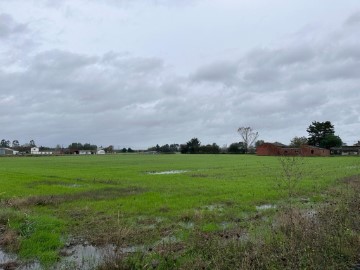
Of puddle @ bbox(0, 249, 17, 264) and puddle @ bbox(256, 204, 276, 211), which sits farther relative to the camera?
puddle @ bbox(256, 204, 276, 211)

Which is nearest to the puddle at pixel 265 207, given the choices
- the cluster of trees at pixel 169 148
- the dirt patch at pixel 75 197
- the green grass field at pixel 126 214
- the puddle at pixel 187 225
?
the green grass field at pixel 126 214

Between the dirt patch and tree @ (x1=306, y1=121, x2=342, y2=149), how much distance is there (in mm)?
126137

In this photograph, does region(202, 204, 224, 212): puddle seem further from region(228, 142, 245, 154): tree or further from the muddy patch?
region(228, 142, 245, 154): tree

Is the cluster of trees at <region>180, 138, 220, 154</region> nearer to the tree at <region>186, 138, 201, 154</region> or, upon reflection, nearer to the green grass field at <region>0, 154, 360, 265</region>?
the tree at <region>186, 138, 201, 154</region>

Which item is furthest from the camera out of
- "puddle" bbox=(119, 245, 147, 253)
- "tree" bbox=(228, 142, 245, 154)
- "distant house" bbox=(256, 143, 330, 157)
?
"tree" bbox=(228, 142, 245, 154)

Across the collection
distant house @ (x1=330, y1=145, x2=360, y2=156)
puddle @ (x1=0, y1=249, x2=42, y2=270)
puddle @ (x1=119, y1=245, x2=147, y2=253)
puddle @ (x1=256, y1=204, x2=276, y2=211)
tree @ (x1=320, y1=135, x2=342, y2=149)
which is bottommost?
puddle @ (x1=0, y1=249, x2=42, y2=270)

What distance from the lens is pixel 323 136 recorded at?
140m

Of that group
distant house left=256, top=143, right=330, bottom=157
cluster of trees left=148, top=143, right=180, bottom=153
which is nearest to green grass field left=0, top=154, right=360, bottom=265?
distant house left=256, top=143, right=330, bottom=157

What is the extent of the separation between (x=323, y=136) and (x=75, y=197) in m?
134

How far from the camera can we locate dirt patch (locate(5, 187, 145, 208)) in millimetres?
18108

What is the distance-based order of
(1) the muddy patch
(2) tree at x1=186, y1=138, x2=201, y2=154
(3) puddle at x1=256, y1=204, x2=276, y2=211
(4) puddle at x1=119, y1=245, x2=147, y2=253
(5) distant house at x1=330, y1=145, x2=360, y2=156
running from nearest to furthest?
1. (1) the muddy patch
2. (4) puddle at x1=119, y1=245, x2=147, y2=253
3. (3) puddle at x1=256, y1=204, x2=276, y2=211
4. (5) distant house at x1=330, y1=145, x2=360, y2=156
5. (2) tree at x1=186, y1=138, x2=201, y2=154

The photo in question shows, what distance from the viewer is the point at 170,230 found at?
12.1 meters

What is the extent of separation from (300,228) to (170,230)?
4.39 m

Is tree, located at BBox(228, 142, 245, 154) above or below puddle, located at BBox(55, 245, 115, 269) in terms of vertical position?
above
